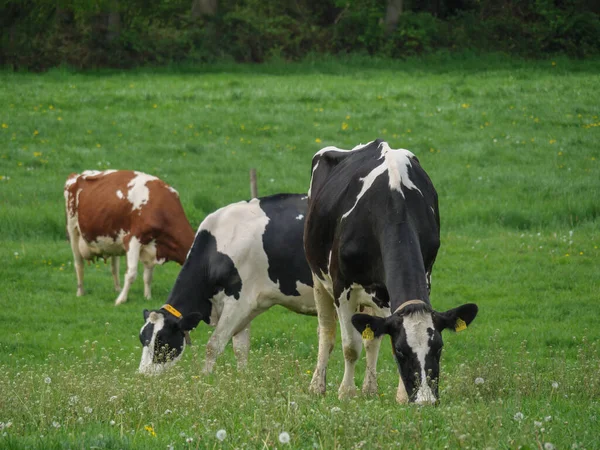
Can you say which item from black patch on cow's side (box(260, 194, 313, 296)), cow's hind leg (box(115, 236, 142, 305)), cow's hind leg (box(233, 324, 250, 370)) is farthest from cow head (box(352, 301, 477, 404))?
cow's hind leg (box(115, 236, 142, 305))

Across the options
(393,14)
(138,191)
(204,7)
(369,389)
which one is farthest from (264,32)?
(369,389)

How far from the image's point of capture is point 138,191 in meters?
15.2

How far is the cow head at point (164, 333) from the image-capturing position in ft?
33.3

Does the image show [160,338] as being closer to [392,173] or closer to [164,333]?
[164,333]

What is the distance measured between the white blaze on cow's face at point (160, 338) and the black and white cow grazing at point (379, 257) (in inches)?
69.6

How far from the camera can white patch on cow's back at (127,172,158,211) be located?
1504cm

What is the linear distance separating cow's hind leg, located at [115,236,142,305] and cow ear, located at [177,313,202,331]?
168 inches

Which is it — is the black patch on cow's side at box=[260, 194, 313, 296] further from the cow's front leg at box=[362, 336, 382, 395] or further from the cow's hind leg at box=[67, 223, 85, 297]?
the cow's hind leg at box=[67, 223, 85, 297]

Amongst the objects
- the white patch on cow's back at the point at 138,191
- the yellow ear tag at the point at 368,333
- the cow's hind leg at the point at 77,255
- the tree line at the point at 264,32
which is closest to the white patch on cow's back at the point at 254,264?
the yellow ear tag at the point at 368,333

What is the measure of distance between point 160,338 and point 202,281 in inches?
31.3

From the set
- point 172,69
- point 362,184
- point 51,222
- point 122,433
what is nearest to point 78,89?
point 172,69

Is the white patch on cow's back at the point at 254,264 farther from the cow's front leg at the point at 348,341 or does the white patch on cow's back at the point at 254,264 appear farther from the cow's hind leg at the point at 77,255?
the cow's hind leg at the point at 77,255

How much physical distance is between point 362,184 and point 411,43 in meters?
28.6

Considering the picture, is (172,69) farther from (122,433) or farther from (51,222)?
(122,433)
